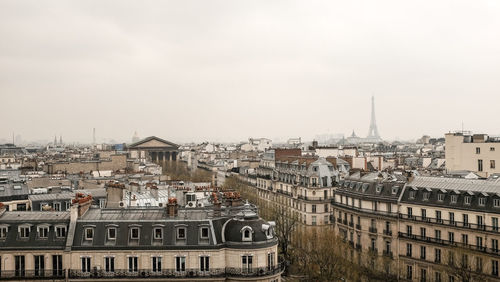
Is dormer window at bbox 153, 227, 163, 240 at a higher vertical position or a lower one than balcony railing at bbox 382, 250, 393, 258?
higher

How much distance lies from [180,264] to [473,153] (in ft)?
165

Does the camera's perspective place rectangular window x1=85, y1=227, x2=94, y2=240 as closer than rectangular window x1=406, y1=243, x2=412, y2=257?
Yes

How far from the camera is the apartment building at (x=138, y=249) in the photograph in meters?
32.1

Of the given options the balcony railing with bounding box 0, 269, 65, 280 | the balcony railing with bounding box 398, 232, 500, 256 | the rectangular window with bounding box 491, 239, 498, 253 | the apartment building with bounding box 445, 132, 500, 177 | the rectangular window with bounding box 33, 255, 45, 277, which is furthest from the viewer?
the apartment building with bounding box 445, 132, 500, 177

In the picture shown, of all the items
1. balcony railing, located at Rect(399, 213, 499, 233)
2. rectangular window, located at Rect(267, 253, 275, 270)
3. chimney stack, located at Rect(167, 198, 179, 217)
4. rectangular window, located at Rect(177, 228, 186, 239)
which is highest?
chimney stack, located at Rect(167, 198, 179, 217)

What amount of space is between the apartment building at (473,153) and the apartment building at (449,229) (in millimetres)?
21798

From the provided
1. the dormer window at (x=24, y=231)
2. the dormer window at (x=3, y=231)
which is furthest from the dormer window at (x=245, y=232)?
the dormer window at (x=3, y=231)

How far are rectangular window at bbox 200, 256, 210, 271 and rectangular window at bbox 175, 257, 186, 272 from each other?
1032 mm

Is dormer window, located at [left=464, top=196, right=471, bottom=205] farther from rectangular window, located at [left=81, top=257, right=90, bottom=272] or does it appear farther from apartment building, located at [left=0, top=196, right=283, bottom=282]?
rectangular window, located at [left=81, top=257, right=90, bottom=272]

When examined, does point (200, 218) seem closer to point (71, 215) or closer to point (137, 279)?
point (137, 279)

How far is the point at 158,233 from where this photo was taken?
108 feet

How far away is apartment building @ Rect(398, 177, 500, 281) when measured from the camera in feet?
134

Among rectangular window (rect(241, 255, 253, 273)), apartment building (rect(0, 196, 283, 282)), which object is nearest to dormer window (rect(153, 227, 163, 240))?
apartment building (rect(0, 196, 283, 282))

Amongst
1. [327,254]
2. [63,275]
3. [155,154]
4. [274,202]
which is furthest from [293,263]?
[155,154]
